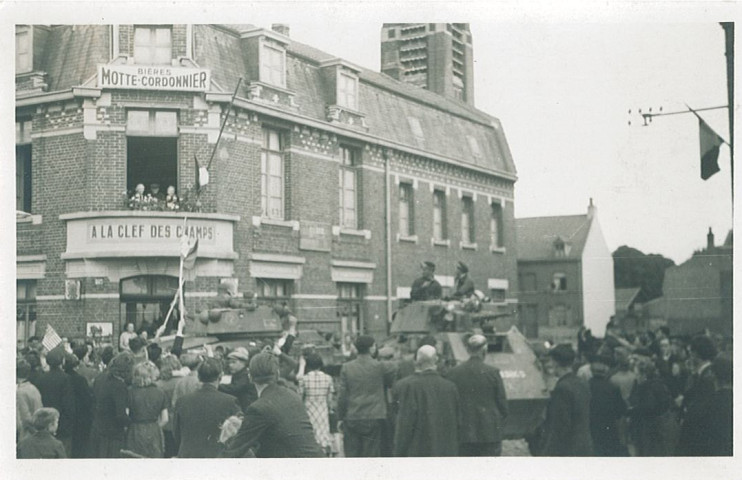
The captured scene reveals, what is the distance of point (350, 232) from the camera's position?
1268 centimetres

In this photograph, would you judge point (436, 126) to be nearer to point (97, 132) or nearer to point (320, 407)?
point (97, 132)

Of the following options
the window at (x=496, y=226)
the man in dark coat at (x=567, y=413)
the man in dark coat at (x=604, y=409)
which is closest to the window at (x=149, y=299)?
the window at (x=496, y=226)

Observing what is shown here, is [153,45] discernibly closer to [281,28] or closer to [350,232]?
[281,28]

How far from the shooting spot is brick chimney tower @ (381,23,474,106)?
10648 mm

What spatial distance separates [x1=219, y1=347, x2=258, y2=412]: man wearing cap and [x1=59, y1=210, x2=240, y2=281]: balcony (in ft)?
10.7

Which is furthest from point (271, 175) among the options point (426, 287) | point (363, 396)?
point (363, 396)

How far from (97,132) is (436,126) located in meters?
5.35

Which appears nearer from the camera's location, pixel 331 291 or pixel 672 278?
pixel 672 278

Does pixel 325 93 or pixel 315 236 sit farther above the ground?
pixel 325 93

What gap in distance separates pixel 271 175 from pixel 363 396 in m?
4.95

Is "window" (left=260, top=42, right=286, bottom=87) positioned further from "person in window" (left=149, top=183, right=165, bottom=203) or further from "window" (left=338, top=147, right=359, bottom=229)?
"person in window" (left=149, top=183, right=165, bottom=203)

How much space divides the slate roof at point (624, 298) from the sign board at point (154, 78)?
649cm

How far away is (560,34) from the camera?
1008 cm
